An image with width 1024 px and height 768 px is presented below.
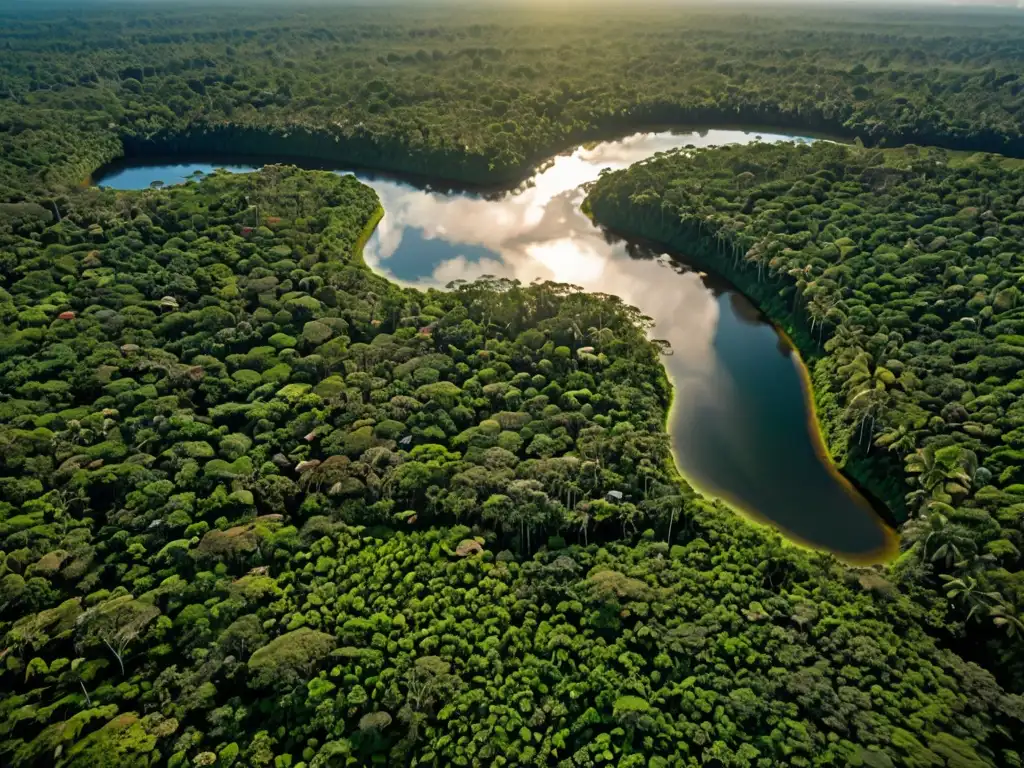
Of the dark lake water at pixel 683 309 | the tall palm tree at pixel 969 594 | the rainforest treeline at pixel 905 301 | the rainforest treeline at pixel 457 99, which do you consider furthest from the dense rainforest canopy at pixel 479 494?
the rainforest treeline at pixel 457 99

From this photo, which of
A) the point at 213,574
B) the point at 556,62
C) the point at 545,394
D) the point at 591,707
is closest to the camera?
the point at 591,707

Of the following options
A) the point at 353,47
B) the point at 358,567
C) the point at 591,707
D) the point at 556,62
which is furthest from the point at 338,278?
the point at 353,47

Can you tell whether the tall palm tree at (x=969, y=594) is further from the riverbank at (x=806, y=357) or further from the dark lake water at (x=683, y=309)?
the riverbank at (x=806, y=357)

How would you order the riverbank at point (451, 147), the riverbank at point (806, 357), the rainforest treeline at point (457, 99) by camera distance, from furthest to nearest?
1. the rainforest treeline at point (457, 99)
2. the riverbank at point (451, 147)
3. the riverbank at point (806, 357)

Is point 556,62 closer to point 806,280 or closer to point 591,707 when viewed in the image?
point 806,280

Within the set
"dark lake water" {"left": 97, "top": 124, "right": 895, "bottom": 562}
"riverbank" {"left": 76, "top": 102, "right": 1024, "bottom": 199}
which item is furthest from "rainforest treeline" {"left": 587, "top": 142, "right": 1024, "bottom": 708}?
"riverbank" {"left": 76, "top": 102, "right": 1024, "bottom": 199}

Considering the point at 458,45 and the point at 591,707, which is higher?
the point at 458,45

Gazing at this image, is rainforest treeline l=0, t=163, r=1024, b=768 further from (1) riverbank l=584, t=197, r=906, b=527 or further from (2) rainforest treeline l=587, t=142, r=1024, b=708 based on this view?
(1) riverbank l=584, t=197, r=906, b=527

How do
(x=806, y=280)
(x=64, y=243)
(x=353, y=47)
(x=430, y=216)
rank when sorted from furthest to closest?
(x=353, y=47)
(x=430, y=216)
(x=64, y=243)
(x=806, y=280)
